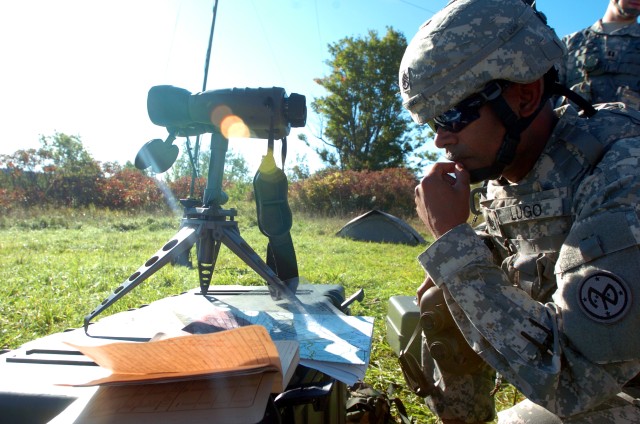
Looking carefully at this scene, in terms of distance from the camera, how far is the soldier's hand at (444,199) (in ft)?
4.25

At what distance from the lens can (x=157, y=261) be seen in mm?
1765

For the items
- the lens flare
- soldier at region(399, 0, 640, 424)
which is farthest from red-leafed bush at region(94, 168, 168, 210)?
soldier at region(399, 0, 640, 424)

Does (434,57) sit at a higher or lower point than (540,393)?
higher

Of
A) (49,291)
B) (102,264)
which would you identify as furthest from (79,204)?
(49,291)

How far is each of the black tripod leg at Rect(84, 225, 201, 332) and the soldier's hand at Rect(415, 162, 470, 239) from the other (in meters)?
0.99

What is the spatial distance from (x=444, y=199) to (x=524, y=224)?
0.35 meters

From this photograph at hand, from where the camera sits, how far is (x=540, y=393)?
105cm

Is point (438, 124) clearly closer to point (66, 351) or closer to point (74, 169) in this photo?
point (66, 351)

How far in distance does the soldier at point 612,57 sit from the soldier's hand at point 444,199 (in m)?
1.89

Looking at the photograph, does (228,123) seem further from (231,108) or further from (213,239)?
(213,239)

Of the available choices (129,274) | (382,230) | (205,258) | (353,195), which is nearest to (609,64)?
(205,258)

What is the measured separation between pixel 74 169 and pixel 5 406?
19705mm

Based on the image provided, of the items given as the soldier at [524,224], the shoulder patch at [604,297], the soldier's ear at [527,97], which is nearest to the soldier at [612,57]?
the soldier at [524,224]

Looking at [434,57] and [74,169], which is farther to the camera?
[74,169]
